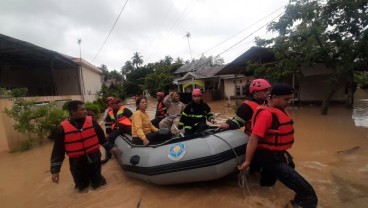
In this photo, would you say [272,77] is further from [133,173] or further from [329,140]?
[133,173]

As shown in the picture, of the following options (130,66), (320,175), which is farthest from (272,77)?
(130,66)

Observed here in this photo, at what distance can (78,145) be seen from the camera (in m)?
3.64

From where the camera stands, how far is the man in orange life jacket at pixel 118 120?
5.25m

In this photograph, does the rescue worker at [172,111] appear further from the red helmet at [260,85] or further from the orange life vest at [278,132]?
the orange life vest at [278,132]

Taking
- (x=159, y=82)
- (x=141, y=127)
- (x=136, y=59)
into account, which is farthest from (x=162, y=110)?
(x=136, y=59)

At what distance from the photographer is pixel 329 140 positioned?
21.2ft

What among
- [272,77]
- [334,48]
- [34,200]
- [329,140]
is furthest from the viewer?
[272,77]

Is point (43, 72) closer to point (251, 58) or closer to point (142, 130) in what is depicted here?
point (251, 58)

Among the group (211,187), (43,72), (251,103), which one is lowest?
(211,187)

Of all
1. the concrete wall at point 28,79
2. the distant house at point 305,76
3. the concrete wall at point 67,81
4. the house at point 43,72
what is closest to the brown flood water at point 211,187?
the house at point 43,72

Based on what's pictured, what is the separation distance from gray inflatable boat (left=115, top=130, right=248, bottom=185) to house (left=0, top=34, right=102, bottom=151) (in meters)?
7.98

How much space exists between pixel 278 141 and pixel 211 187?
4.69 feet

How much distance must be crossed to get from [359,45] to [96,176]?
9.50 meters

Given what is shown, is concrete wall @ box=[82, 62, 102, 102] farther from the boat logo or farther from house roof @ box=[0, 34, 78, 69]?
the boat logo
